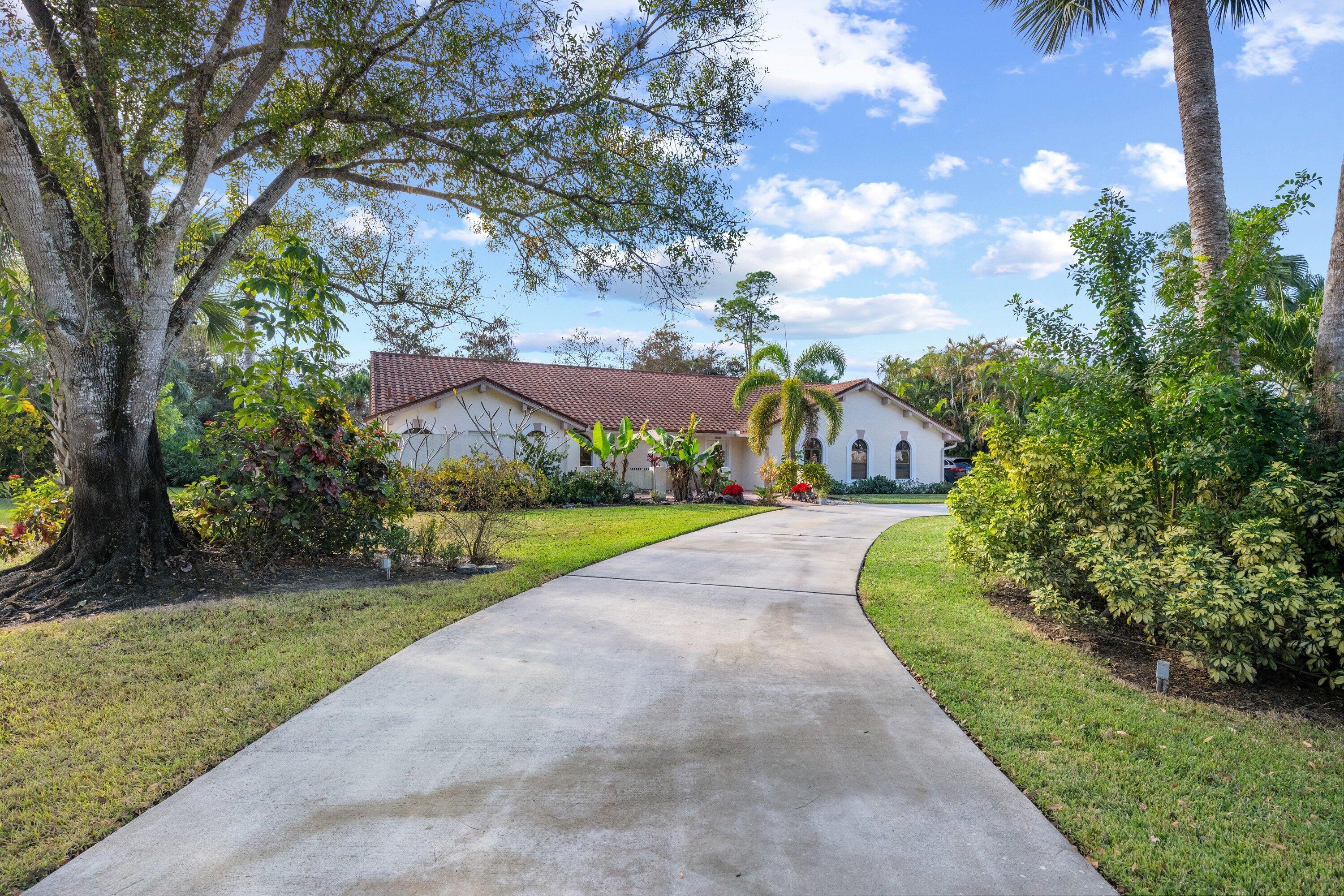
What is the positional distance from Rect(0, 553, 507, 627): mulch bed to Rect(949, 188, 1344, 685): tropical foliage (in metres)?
6.83

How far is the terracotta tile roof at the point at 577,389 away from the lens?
2438 cm

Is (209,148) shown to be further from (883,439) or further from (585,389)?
(883,439)

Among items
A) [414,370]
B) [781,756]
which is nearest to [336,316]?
[781,756]

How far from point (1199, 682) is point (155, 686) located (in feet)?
25.5

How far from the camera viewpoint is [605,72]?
8.70 m

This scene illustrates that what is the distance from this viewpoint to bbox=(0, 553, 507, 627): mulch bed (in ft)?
24.5

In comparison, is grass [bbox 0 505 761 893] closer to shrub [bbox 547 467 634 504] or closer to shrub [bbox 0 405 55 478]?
shrub [bbox 0 405 55 478]

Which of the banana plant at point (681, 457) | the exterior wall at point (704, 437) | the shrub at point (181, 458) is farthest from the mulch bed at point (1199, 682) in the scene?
the shrub at point (181, 458)

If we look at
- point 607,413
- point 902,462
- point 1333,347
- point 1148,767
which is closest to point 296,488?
point 1148,767

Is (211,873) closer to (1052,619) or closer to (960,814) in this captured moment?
(960,814)

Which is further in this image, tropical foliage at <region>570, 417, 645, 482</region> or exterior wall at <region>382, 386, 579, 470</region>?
tropical foliage at <region>570, 417, 645, 482</region>

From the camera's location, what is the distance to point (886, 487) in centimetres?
2970

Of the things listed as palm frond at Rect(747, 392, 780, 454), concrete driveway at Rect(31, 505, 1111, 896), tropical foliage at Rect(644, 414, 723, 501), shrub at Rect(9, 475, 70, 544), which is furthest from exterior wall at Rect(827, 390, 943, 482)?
shrub at Rect(9, 475, 70, 544)

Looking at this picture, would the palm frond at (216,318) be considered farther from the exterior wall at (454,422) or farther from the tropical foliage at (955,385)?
the tropical foliage at (955,385)
